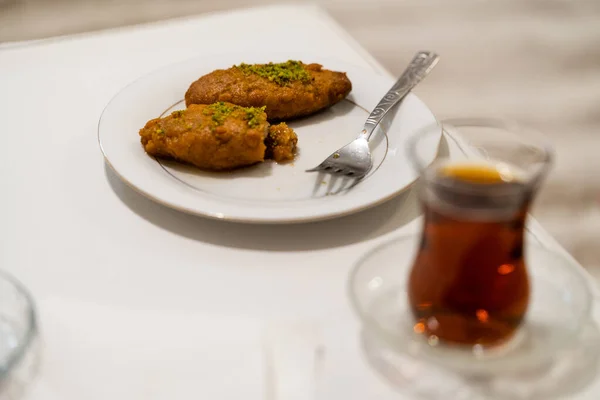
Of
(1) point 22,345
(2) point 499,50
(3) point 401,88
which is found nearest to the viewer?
(1) point 22,345

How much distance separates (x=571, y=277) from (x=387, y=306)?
20 cm

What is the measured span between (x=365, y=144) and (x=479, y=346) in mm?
444

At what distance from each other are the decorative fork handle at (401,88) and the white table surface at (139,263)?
6.7 inches

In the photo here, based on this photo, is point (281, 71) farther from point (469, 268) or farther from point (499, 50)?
point (499, 50)

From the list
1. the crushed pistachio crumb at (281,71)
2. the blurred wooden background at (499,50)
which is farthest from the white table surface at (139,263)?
the blurred wooden background at (499,50)

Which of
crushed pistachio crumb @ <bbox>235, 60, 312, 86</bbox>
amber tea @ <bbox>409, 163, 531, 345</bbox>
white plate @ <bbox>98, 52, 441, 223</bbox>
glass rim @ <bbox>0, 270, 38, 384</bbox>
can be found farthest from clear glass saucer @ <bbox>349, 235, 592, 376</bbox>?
crushed pistachio crumb @ <bbox>235, 60, 312, 86</bbox>

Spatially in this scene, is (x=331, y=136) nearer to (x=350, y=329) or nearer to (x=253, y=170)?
(x=253, y=170)

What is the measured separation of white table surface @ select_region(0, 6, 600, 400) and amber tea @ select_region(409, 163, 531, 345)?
89 mm

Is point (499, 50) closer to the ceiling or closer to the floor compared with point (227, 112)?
closer to the floor

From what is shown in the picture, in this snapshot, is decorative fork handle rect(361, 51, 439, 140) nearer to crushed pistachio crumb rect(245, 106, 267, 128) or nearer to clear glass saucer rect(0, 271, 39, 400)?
crushed pistachio crumb rect(245, 106, 267, 128)

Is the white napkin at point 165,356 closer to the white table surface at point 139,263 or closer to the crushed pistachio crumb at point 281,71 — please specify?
the white table surface at point 139,263

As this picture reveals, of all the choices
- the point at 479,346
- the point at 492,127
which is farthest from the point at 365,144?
the point at 479,346

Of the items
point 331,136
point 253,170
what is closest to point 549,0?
point 331,136

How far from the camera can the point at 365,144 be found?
0.97 meters
